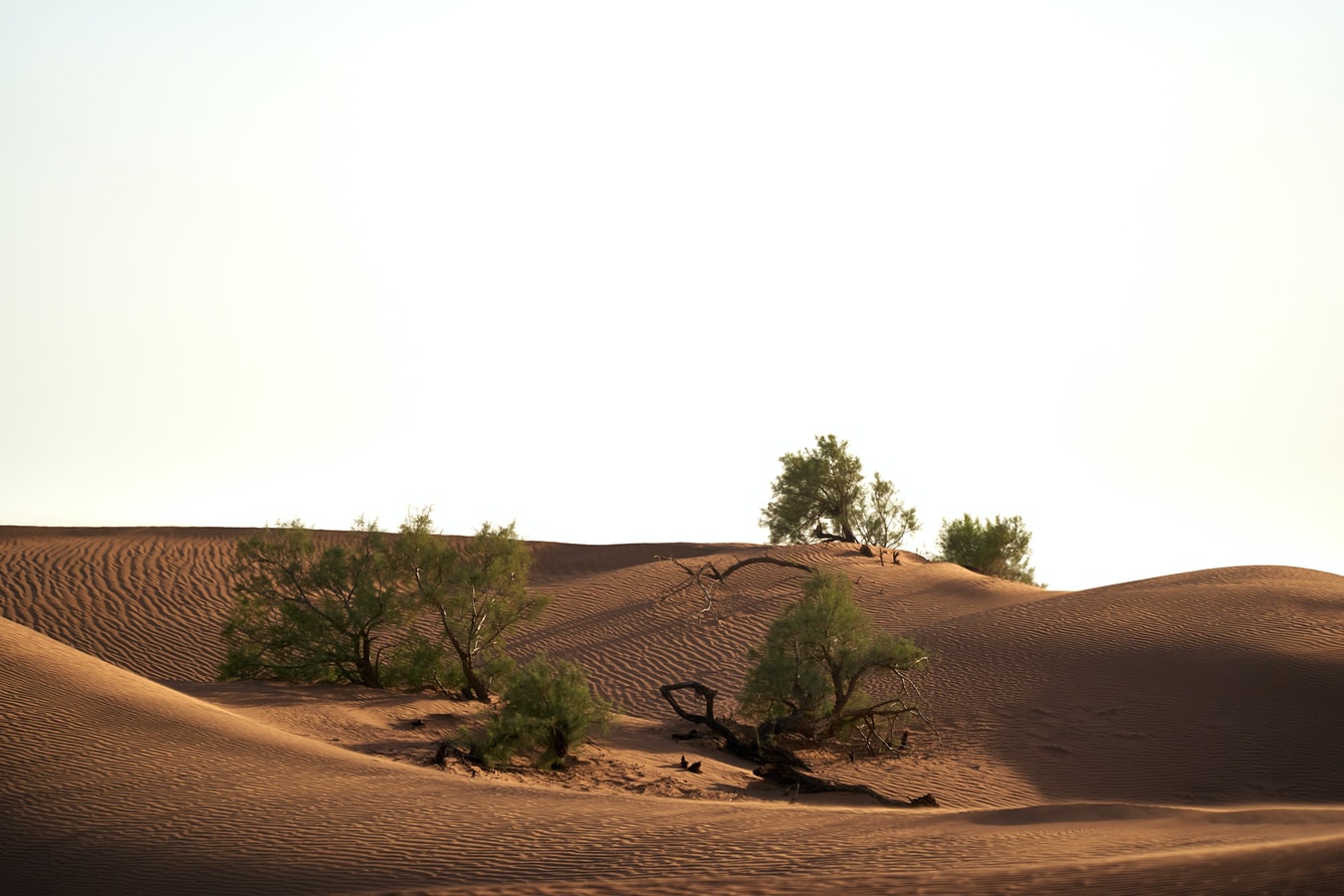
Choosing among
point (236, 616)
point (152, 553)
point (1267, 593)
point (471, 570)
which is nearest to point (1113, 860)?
point (471, 570)

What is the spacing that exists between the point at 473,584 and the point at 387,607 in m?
1.54

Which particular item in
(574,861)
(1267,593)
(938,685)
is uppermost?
(1267,593)

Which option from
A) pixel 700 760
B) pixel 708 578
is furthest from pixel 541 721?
pixel 708 578

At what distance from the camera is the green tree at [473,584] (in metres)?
18.4

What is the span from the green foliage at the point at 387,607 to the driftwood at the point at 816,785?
5410 mm

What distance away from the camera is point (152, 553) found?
109 feet

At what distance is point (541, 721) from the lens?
14430 millimetres

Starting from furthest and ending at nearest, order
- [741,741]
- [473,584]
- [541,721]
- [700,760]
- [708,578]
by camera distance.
Answer: [708,578], [473,584], [741,741], [700,760], [541,721]

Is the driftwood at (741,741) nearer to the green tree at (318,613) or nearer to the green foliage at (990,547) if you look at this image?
the green tree at (318,613)

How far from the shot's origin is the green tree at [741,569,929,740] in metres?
18.1

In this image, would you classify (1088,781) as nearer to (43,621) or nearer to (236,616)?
(236,616)

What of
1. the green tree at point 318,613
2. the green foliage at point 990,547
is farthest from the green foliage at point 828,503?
the green tree at point 318,613

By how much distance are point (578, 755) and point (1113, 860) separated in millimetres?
8051

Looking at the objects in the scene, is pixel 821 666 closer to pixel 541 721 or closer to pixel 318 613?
pixel 541 721
